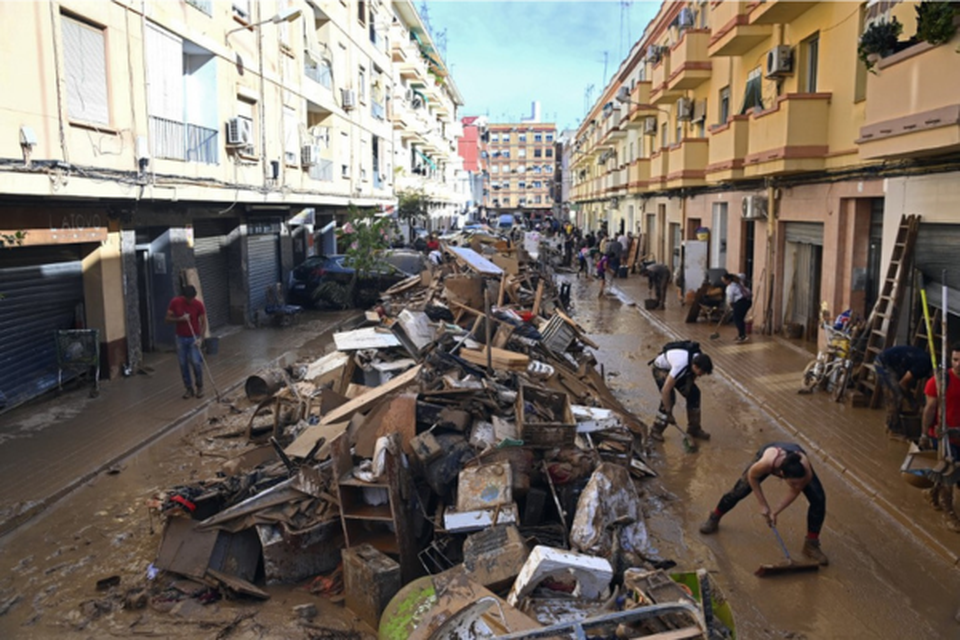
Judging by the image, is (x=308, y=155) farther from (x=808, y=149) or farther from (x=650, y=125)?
(x=650, y=125)

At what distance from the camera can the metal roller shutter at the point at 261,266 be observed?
21.1 meters

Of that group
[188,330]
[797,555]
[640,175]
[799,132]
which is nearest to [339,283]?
[188,330]

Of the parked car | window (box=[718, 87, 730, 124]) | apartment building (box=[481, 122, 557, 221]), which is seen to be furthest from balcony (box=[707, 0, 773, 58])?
apartment building (box=[481, 122, 557, 221])

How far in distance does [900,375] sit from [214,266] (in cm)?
1552

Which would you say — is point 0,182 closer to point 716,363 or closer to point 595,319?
point 716,363

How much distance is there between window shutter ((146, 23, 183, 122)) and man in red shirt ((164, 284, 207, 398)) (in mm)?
3709

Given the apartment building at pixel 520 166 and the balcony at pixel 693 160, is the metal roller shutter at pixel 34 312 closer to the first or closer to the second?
the balcony at pixel 693 160

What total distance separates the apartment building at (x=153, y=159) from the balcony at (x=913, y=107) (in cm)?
1133

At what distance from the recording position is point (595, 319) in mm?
21453

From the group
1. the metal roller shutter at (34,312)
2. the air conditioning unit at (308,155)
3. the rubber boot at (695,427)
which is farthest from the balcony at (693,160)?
the metal roller shutter at (34,312)

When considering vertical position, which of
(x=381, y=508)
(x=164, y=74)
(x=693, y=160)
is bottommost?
(x=381, y=508)

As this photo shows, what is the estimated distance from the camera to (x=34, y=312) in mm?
12031

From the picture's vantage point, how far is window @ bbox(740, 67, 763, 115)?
18.2 m

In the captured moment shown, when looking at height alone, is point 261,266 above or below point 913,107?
below
